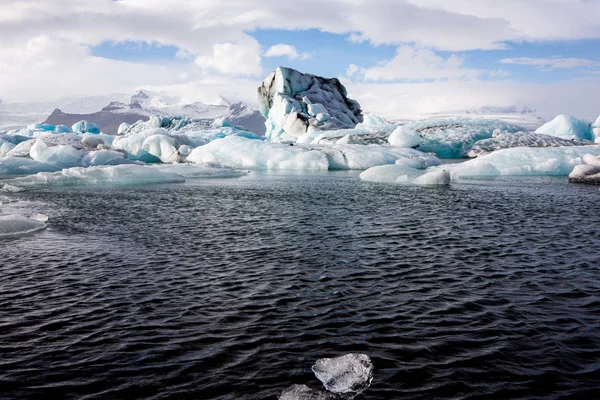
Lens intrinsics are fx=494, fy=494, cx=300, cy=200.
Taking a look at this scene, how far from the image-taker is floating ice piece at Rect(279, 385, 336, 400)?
15.5 feet

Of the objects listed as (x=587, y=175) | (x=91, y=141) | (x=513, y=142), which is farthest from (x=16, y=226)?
(x=513, y=142)

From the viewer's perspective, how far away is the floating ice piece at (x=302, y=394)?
473 centimetres

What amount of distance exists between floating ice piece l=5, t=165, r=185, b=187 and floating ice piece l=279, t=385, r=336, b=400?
26.3m

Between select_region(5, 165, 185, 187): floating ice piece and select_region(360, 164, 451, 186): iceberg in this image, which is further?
select_region(5, 165, 185, 187): floating ice piece

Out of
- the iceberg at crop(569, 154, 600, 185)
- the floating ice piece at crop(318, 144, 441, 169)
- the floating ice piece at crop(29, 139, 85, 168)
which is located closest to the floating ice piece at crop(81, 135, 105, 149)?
the floating ice piece at crop(29, 139, 85, 168)

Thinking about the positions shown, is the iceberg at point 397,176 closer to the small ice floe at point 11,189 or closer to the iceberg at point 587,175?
the iceberg at point 587,175

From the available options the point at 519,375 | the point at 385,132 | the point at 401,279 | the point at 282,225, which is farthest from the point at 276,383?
the point at 385,132

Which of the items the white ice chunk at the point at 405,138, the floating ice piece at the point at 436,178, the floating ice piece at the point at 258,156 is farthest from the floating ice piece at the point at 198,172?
the white ice chunk at the point at 405,138

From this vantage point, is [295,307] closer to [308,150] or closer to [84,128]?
[308,150]

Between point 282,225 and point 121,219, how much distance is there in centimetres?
512

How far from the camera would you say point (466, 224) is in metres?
14.4

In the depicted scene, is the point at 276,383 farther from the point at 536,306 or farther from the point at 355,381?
the point at 536,306

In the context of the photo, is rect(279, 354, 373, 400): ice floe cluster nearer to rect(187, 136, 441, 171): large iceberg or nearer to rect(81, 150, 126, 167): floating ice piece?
rect(187, 136, 441, 171): large iceberg

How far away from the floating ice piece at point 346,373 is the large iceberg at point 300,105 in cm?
6551
